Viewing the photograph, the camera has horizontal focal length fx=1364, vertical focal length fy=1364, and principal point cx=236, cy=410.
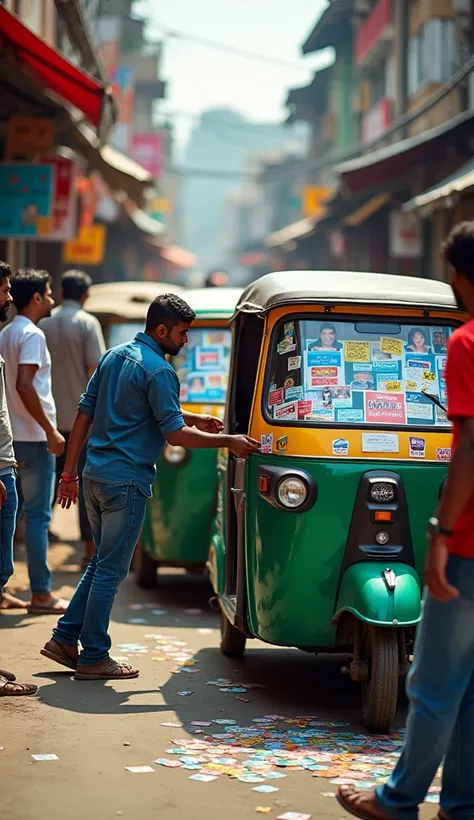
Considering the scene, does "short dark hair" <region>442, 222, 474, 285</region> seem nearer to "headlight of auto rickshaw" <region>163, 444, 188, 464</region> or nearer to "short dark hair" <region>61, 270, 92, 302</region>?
"headlight of auto rickshaw" <region>163, 444, 188, 464</region>

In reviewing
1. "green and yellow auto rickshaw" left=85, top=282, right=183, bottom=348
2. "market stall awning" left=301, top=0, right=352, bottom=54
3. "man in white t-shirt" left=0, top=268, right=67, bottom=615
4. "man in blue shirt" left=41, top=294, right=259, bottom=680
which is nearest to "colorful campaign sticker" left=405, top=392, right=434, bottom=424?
"man in blue shirt" left=41, top=294, right=259, bottom=680

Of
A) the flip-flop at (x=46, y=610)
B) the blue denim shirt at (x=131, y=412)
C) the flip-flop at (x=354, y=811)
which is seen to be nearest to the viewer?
the flip-flop at (x=354, y=811)

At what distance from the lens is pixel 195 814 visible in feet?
15.4

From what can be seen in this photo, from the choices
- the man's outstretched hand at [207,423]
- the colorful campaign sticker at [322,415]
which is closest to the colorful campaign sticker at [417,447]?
the colorful campaign sticker at [322,415]

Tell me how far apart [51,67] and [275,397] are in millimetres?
6197

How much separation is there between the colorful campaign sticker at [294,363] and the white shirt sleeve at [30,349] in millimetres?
2172

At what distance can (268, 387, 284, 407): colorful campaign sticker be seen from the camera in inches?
257

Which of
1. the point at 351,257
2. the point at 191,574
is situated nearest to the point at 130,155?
the point at 351,257

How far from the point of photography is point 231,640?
25.0 ft

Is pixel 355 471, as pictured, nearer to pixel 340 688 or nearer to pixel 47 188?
pixel 340 688

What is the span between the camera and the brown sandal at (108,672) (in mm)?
6871

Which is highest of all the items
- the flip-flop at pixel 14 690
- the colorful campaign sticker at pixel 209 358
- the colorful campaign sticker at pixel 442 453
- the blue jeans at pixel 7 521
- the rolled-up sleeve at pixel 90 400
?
the colorful campaign sticker at pixel 209 358

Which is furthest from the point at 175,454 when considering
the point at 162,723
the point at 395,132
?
the point at 395,132

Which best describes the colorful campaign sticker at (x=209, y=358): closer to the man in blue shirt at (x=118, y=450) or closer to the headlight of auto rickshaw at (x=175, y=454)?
the headlight of auto rickshaw at (x=175, y=454)
